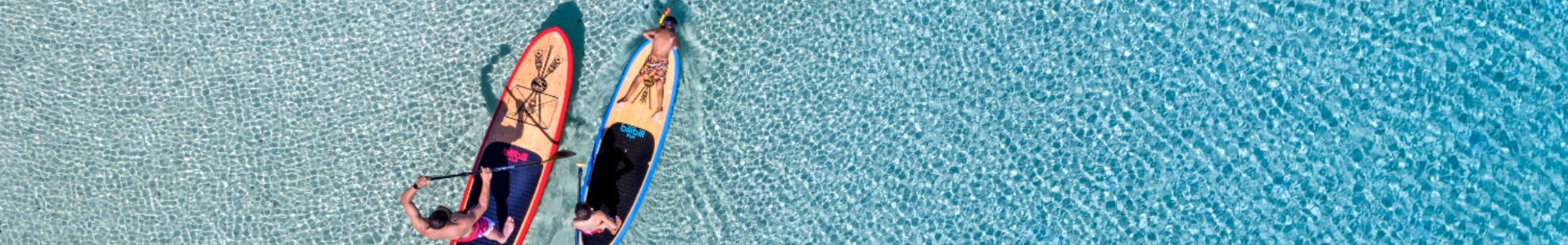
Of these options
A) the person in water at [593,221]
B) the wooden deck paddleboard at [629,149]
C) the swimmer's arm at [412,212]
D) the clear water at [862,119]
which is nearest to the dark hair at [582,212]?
the person in water at [593,221]

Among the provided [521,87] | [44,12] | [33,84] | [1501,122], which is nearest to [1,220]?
[33,84]

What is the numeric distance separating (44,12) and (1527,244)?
8578 millimetres

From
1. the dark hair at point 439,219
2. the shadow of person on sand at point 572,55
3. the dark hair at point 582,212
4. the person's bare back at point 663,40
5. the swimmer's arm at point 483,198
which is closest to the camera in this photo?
the dark hair at point 439,219

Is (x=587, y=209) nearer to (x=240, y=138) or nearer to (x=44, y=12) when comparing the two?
(x=240, y=138)

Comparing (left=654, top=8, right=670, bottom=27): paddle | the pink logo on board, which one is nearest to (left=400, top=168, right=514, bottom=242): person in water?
the pink logo on board

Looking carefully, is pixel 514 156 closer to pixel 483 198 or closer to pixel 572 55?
pixel 483 198

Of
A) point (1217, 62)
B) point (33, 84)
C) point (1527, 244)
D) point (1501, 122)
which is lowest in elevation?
point (1527, 244)

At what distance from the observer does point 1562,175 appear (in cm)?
521

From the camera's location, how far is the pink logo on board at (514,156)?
5.60 m

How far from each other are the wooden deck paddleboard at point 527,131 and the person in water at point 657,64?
39 centimetres

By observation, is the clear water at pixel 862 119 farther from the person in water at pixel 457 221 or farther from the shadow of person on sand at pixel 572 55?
the person in water at pixel 457 221

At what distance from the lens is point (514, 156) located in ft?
18.4

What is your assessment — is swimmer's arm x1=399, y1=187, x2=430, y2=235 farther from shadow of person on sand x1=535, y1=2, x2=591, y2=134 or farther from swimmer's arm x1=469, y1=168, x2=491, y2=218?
shadow of person on sand x1=535, y1=2, x2=591, y2=134

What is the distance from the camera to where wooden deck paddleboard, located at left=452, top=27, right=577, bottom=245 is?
18.3 feet
